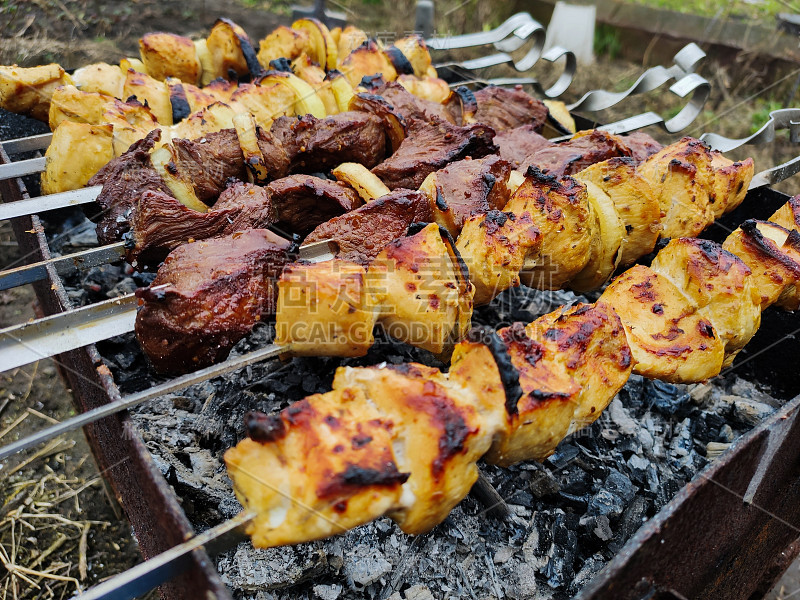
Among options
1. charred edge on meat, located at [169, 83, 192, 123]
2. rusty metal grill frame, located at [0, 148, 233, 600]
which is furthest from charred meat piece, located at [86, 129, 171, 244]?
charred edge on meat, located at [169, 83, 192, 123]

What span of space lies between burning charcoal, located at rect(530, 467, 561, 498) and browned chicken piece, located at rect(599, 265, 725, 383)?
23.6 inches

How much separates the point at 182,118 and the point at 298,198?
0.93m

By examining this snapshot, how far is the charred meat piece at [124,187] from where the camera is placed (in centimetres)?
220

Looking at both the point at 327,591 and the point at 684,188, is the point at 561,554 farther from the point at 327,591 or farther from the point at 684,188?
the point at 684,188

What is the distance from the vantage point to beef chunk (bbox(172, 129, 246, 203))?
2344 mm

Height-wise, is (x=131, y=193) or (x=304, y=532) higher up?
(x=131, y=193)

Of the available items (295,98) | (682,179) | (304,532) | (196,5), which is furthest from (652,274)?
(196,5)

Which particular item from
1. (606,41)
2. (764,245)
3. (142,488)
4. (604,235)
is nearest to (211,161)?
(142,488)

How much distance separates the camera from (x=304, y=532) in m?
1.32

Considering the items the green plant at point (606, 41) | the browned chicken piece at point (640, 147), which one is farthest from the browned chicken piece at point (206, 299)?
the green plant at point (606, 41)

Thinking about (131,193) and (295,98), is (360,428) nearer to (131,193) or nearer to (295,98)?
(131,193)

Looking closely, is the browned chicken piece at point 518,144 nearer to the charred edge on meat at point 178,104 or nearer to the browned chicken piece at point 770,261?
the browned chicken piece at point 770,261

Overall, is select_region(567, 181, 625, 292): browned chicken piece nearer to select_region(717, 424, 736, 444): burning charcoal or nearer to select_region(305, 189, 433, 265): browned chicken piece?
select_region(305, 189, 433, 265): browned chicken piece

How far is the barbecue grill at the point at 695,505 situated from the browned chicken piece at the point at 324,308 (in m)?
0.51
